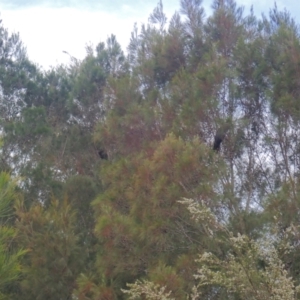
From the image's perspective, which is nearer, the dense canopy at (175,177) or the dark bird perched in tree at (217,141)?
the dense canopy at (175,177)

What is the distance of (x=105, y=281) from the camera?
773 cm

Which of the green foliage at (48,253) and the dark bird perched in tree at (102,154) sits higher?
the dark bird perched in tree at (102,154)

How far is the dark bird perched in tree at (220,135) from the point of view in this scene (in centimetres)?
847

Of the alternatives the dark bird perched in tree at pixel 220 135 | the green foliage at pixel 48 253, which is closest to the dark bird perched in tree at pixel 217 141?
the dark bird perched in tree at pixel 220 135

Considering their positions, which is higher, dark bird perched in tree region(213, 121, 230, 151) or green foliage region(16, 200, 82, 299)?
dark bird perched in tree region(213, 121, 230, 151)

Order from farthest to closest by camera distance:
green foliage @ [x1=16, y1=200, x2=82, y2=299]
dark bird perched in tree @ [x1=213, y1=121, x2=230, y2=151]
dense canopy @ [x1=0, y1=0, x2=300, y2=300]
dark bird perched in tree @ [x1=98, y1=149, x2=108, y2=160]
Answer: dark bird perched in tree @ [x1=98, y1=149, x2=108, y2=160]
green foliage @ [x1=16, y1=200, x2=82, y2=299]
dark bird perched in tree @ [x1=213, y1=121, x2=230, y2=151]
dense canopy @ [x1=0, y1=0, x2=300, y2=300]

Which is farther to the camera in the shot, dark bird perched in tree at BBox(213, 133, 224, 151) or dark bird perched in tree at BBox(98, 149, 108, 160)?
dark bird perched in tree at BBox(98, 149, 108, 160)

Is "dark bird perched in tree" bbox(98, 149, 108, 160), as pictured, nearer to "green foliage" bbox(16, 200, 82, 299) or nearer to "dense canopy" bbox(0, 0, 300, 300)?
"dense canopy" bbox(0, 0, 300, 300)

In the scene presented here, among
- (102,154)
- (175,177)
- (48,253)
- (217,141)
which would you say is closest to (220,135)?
(217,141)

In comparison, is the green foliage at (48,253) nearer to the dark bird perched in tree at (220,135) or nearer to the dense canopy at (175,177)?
the dense canopy at (175,177)

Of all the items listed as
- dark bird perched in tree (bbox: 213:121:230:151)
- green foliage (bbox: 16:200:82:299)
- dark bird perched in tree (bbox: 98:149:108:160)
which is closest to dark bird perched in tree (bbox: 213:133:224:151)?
dark bird perched in tree (bbox: 213:121:230:151)

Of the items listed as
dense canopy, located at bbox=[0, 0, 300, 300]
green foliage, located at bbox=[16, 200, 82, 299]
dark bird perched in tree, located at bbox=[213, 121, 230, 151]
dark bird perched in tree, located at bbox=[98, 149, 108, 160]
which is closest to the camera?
dense canopy, located at bbox=[0, 0, 300, 300]

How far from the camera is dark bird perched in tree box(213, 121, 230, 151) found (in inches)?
333

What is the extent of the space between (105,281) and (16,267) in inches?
74.2
